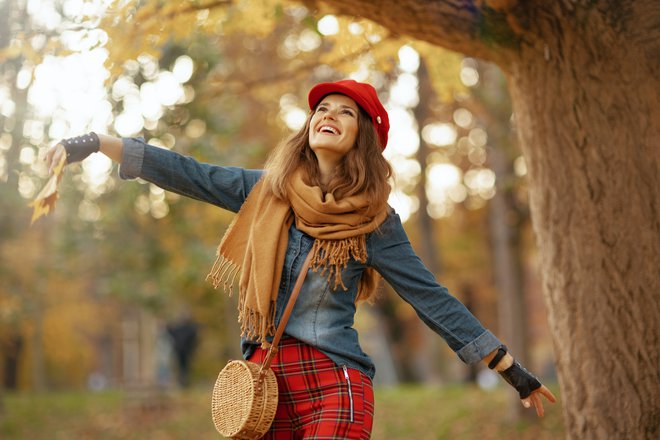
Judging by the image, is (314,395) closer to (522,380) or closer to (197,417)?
(522,380)

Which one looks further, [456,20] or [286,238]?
[456,20]

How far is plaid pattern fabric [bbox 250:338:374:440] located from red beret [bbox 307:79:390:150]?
38.1 inches

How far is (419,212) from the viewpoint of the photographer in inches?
582

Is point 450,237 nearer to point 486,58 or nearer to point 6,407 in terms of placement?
point 6,407

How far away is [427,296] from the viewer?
3.18m

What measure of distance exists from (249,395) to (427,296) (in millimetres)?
801

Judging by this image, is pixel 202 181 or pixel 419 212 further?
pixel 419 212

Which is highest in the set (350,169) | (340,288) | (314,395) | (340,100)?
(340,100)

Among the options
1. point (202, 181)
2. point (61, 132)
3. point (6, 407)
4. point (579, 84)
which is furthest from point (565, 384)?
point (6, 407)

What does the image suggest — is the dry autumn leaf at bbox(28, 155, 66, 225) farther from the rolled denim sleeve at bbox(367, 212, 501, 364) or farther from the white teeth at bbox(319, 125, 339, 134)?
the rolled denim sleeve at bbox(367, 212, 501, 364)

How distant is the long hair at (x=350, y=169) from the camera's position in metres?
3.21

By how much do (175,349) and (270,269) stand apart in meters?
16.9

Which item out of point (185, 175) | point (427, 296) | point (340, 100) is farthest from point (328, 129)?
point (427, 296)

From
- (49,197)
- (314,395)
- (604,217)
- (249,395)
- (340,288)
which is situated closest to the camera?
(249,395)
